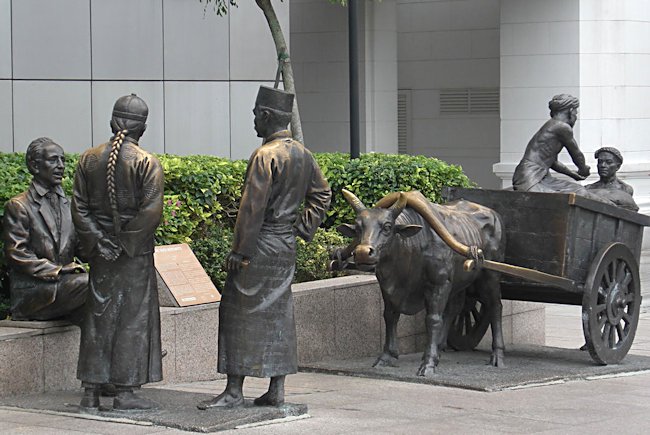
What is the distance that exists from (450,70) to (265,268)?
18971 mm

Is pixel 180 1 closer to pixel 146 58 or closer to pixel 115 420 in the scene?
pixel 146 58

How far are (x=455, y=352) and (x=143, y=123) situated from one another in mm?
4516

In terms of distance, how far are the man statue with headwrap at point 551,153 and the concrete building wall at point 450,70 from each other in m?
14.4

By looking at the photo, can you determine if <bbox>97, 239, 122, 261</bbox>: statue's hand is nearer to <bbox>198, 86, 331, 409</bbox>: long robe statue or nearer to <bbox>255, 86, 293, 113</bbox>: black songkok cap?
<bbox>198, 86, 331, 409</bbox>: long robe statue

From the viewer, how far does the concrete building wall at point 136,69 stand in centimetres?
1555

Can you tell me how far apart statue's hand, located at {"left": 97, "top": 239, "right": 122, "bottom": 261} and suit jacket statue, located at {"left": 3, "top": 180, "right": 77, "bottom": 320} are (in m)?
0.87

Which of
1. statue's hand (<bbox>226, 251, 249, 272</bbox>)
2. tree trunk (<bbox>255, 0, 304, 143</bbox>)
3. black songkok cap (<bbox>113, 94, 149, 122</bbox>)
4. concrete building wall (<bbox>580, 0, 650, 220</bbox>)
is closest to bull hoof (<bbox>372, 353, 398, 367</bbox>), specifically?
statue's hand (<bbox>226, 251, 249, 272</bbox>)

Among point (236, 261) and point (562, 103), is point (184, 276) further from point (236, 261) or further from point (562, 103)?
point (562, 103)

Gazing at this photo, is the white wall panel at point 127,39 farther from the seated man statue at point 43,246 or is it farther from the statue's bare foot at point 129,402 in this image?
the statue's bare foot at point 129,402

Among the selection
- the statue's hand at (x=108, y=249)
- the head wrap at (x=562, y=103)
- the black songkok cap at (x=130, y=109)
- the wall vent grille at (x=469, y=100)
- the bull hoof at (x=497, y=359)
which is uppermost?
the wall vent grille at (x=469, y=100)

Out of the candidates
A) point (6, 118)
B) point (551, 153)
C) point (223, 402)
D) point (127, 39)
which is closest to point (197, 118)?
point (127, 39)

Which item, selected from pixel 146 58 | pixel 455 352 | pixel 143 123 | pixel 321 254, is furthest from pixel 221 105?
pixel 143 123

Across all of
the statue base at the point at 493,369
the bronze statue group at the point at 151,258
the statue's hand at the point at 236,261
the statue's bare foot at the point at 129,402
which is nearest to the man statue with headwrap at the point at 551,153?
the statue base at the point at 493,369

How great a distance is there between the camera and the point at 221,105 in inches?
680
